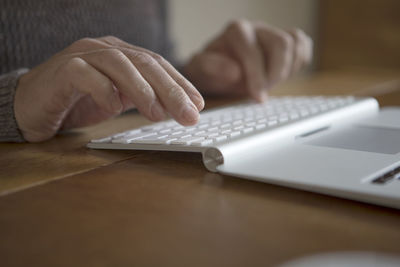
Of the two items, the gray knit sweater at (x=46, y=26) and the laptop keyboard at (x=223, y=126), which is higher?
the gray knit sweater at (x=46, y=26)

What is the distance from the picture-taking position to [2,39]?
0.84 m

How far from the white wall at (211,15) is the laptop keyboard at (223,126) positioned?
0.73m

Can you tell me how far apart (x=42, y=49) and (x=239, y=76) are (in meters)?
0.40

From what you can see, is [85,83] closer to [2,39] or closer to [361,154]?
[361,154]

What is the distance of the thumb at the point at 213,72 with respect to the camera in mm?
934

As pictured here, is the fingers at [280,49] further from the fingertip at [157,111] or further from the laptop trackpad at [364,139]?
the fingertip at [157,111]

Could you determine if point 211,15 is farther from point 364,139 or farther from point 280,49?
point 364,139

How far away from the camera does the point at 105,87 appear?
47 centimetres

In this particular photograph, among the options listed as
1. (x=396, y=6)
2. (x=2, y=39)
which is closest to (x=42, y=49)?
(x=2, y=39)

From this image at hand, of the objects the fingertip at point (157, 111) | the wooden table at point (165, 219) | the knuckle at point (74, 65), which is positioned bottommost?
the wooden table at point (165, 219)

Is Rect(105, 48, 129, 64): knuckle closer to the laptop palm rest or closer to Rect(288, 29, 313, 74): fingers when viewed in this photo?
the laptop palm rest

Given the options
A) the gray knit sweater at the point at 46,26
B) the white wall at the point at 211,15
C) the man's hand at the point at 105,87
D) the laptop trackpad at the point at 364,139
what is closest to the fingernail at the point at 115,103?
the man's hand at the point at 105,87

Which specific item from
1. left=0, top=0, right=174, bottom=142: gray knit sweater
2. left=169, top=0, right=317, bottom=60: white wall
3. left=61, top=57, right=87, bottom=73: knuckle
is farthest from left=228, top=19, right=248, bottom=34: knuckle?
left=61, top=57, right=87, bottom=73: knuckle

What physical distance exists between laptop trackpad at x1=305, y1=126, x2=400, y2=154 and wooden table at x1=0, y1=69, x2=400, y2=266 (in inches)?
5.2
